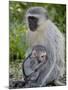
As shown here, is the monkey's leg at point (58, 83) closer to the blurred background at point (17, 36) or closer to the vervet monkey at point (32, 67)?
the vervet monkey at point (32, 67)

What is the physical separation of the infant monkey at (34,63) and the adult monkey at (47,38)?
2.5 inches

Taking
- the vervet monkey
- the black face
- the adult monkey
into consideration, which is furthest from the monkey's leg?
the black face

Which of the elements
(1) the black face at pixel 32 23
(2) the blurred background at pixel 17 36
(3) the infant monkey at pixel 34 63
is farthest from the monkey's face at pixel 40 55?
(1) the black face at pixel 32 23

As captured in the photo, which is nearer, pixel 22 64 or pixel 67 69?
pixel 22 64

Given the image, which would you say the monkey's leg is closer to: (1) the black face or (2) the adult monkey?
(2) the adult monkey

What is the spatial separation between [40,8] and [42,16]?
0.10 meters

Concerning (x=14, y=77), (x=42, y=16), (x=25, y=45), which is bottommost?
(x=14, y=77)

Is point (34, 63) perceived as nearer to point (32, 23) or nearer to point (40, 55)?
point (40, 55)

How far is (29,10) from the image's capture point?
2.40 m

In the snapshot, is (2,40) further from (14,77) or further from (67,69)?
(67,69)

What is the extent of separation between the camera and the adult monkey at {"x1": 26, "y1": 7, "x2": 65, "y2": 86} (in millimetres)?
2395

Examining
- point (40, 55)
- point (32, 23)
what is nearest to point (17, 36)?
point (32, 23)

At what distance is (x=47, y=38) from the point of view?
7.98ft

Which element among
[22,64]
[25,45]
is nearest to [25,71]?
[22,64]
